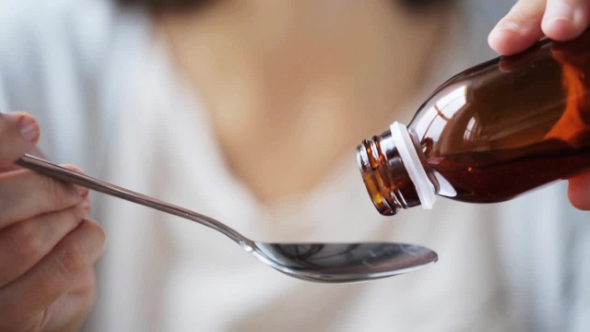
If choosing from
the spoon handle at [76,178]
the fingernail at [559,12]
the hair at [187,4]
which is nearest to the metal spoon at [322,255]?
the spoon handle at [76,178]

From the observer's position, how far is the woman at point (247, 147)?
62 cm

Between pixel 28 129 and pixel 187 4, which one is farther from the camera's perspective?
pixel 187 4

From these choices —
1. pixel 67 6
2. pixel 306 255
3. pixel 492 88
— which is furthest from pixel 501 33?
pixel 67 6

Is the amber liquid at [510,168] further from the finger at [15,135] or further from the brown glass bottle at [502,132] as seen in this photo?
the finger at [15,135]

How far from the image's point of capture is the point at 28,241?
0.36 metres

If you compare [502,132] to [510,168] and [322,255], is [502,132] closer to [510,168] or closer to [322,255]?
[510,168]

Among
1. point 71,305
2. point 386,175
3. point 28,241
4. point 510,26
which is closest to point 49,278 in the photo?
point 28,241

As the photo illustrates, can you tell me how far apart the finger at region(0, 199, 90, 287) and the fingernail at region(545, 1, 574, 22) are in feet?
1.23

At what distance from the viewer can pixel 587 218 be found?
2.16 feet

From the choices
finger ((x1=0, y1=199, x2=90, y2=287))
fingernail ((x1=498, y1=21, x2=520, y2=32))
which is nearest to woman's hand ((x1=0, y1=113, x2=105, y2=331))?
finger ((x1=0, y1=199, x2=90, y2=287))

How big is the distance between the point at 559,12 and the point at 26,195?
39cm

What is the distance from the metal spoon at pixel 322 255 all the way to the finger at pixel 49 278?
5cm

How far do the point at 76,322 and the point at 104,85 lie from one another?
12.5 inches

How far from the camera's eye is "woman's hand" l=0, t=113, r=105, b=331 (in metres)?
0.35
